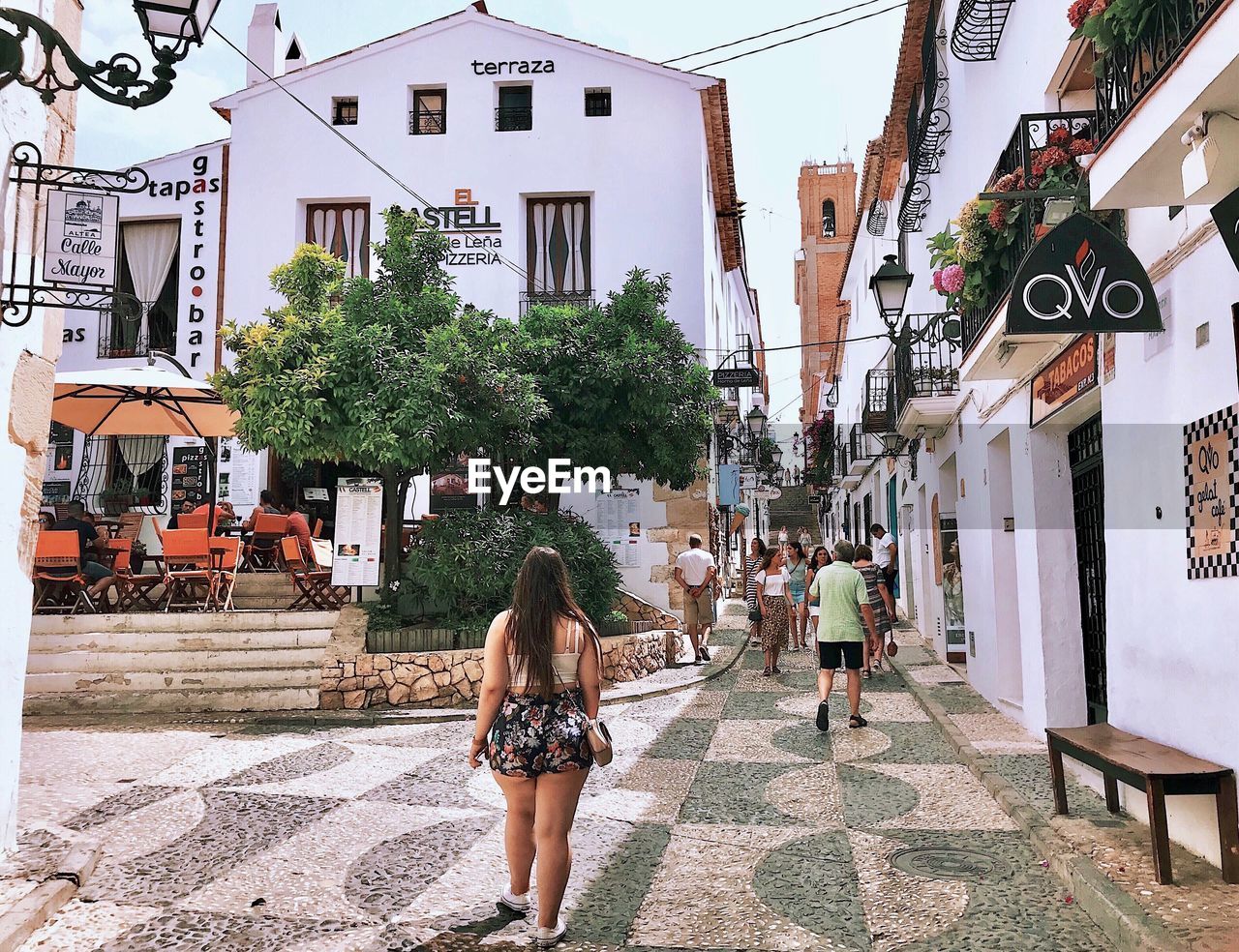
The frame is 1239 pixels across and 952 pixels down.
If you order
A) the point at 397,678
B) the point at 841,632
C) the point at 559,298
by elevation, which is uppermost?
the point at 559,298

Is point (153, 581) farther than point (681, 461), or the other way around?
point (681, 461)

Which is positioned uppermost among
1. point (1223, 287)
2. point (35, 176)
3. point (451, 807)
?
point (35, 176)

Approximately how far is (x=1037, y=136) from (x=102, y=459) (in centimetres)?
1559

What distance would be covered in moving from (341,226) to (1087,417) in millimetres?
14578

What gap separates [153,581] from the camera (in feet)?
38.7

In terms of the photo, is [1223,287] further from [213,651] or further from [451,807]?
[213,651]

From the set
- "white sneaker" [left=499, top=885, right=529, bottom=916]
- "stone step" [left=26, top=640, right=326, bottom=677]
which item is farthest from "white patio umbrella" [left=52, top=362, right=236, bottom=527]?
"white sneaker" [left=499, top=885, right=529, bottom=916]

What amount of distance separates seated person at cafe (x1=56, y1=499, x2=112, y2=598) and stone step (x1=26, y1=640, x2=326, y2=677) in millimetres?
1068

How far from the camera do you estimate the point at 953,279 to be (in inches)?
326

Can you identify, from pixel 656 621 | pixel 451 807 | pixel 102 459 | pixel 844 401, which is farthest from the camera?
pixel 844 401

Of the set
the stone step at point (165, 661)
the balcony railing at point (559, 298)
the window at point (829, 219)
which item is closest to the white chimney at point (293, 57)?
the balcony railing at point (559, 298)

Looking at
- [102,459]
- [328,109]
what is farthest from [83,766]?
[328,109]

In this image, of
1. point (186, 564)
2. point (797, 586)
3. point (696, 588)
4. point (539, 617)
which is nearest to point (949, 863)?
point (539, 617)

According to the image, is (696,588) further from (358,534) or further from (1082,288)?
(1082,288)
